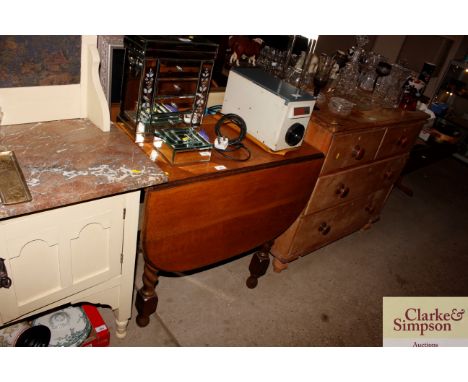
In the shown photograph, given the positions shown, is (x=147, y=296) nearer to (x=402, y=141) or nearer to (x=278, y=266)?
(x=278, y=266)

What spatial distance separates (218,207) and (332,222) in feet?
3.66

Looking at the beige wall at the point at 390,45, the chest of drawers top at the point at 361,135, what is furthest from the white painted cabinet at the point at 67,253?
the beige wall at the point at 390,45

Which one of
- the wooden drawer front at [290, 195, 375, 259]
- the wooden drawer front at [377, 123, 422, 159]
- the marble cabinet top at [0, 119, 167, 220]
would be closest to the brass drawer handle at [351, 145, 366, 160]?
the wooden drawer front at [377, 123, 422, 159]

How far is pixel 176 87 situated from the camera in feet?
4.96

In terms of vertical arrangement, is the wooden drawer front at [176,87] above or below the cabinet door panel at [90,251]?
above

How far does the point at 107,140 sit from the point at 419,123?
1965mm

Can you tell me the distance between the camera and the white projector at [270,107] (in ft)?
5.18

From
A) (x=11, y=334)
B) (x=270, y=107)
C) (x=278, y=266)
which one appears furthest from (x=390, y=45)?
(x=11, y=334)

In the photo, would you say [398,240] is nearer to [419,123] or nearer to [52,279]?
[419,123]

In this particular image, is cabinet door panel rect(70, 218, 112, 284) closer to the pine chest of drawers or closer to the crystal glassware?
the pine chest of drawers

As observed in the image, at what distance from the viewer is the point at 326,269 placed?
2502 mm

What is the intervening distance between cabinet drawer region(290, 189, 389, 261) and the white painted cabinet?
1.10 metres

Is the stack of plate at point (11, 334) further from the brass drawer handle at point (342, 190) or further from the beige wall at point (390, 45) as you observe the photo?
the beige wall at point (390, 45)

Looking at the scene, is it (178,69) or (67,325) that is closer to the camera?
(178,69)
